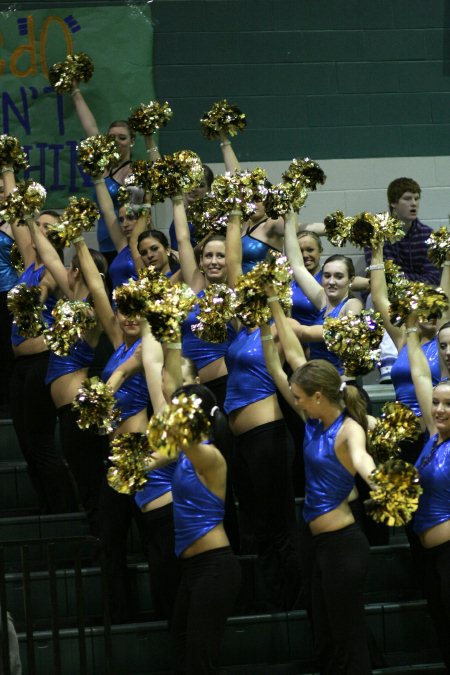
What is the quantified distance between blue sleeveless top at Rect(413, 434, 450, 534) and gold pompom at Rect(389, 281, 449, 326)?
0.51 m

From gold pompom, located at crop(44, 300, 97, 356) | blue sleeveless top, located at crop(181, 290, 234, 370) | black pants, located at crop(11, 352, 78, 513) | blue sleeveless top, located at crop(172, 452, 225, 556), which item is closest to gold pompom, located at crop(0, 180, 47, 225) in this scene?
gold pompom, located at crop(44, 300, 97, 356)

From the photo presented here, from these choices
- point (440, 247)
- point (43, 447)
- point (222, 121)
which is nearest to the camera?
point (440, 247)

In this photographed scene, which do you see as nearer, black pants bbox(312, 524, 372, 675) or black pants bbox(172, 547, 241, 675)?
black pants bbox(172, 547, 241, 675)

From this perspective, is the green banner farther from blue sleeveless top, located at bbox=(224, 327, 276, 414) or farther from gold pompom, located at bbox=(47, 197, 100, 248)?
blue sleeveless top, located at bbox=(224, 327, 276, 414)

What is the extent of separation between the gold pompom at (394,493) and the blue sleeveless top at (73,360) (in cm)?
192

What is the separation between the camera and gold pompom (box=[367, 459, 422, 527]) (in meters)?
A: 3.83

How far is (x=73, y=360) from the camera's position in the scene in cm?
541

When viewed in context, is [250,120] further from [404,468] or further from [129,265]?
[404,468]

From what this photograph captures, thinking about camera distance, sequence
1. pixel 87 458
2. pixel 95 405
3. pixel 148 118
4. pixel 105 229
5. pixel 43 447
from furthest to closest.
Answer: pixel 105 229
pixel 148 118
pixel 43 447
pixel 87 458
pixel 95 405

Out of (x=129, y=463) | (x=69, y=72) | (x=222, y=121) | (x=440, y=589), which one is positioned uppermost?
(x=69, y=72)

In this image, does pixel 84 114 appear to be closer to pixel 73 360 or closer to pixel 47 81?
pixel 47 81

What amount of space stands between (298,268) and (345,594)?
5.96ft

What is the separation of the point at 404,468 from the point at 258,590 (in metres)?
1.52

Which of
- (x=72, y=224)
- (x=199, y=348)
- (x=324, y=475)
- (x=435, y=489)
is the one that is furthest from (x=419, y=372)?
(x=72, y=224)
